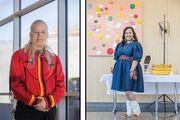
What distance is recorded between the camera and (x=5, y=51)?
1.16m

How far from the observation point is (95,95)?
4.09 metres

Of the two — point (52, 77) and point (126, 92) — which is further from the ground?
point (52, 77)

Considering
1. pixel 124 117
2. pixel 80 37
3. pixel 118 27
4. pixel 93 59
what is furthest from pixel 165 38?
pixel 80 37

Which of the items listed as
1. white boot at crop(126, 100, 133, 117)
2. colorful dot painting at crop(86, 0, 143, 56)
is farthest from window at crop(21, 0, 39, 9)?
colorful dot painting at crop(86, 0, 143, 56)

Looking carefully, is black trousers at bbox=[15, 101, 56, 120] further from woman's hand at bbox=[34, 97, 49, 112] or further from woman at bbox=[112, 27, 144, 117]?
woman at bbox=[112, 27, 144, 117]

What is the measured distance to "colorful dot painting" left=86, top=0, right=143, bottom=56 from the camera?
4156 millimetres

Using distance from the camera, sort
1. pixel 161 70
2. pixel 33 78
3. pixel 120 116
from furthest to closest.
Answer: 1. pixel 120 116
2. pixel 161 70
3. pixel 33 78

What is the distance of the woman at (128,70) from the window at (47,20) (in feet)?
7.54

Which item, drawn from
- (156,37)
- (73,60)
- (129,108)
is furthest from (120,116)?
(73,60)

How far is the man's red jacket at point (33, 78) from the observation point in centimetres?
112

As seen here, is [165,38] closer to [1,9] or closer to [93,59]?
[93,59]

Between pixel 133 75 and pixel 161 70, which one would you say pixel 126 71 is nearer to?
pixel 133 75

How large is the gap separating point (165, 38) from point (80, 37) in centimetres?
314

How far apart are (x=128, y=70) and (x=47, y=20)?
237 cm
